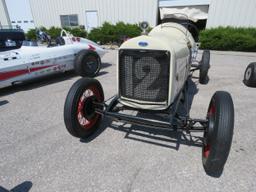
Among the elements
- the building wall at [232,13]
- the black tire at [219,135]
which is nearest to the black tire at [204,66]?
the black tire at [219,135]

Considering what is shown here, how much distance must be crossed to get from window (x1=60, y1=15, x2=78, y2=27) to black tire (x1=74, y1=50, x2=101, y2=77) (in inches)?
465

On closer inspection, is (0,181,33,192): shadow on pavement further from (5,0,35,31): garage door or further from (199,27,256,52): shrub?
(5,0,35,31): garage door

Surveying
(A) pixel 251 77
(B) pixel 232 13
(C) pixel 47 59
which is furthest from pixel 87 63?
(B) pixel 232 13

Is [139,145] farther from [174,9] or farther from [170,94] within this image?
[174,9]

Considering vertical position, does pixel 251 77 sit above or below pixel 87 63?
below

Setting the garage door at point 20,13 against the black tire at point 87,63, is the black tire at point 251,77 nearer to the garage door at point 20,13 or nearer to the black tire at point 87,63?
the black tire at point 87,63

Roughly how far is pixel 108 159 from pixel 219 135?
4.59 ft

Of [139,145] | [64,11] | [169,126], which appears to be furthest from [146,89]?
[64,11]

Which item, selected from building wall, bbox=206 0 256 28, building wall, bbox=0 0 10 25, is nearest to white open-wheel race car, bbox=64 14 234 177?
building wall, bbox=206 0 256 28

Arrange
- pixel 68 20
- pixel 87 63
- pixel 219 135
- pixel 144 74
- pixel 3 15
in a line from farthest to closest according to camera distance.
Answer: pixel 3 15, pixel 68 20, pixel 87 63, pixel 144 74, pixel 219 135

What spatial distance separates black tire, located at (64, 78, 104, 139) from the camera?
2725mm

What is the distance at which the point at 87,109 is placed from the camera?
3047 mm

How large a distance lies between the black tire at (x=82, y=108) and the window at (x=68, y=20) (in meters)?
15.2

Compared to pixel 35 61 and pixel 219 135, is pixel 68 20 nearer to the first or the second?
pixel 35 61
